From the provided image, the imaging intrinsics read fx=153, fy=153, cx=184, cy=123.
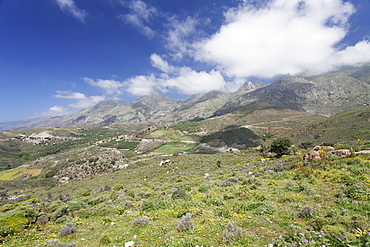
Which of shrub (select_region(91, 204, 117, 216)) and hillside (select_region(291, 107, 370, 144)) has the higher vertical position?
shrub (select_region(91, 204, 117, 216))

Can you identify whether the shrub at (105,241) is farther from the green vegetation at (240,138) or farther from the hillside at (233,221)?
the green vegetation at (240,138)

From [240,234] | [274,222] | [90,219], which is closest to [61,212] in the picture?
[90,219]

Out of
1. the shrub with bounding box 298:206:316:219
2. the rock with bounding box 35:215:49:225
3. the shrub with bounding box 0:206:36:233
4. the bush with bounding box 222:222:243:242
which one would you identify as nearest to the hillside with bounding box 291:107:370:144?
the shrub with bounding box 298:206:316:219

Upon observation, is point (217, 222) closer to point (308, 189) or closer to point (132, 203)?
point (308, 189)

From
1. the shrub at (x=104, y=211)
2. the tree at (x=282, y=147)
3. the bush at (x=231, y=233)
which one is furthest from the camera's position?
the tree at (x=282, y=147)

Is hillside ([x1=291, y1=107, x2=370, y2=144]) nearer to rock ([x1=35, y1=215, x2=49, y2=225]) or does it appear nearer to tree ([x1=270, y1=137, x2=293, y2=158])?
tree ([x1=270, y1=137, x2=293, y2=158])

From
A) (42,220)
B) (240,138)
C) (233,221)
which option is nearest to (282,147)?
(233,221)

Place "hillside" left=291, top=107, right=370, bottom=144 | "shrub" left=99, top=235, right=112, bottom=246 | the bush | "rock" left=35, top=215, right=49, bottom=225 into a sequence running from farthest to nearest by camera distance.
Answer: "hillside" left=291, top=107, right=370, bottom=144 < "rock" left=35, top=215, right=49, bottom=225 < "shrub" left=99, top=235, right=112, bottom=246 < the bush

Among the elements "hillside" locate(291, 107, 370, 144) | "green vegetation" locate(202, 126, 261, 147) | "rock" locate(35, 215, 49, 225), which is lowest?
"green vegetation" locate(202, 126, 261, 147)

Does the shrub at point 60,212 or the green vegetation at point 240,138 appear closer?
the shrub at point 60,212

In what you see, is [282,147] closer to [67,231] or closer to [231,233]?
[231,233]

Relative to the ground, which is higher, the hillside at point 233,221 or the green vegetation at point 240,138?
the hillside at point 233,221

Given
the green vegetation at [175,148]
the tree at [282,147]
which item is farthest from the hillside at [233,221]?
the green vegetation at [175,148]

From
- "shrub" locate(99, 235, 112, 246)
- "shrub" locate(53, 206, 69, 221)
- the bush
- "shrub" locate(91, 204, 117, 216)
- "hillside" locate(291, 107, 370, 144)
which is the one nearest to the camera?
the bush
